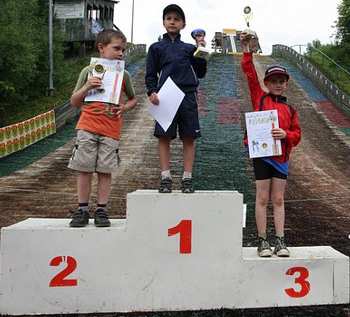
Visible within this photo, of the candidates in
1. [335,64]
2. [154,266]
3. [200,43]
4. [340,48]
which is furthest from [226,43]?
[154,266]

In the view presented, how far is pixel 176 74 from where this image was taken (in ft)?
15.8

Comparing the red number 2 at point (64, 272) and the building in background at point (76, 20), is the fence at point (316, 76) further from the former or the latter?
the red number 2 at point (64, 272)

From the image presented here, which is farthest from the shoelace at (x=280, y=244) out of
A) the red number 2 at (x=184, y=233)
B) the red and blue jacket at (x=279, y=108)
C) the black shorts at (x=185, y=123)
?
the black shorts at (x=185, y=123)

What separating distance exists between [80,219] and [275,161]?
172cm

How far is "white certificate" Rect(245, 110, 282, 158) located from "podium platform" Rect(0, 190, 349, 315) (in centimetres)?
55

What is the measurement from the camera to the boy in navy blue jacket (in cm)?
481

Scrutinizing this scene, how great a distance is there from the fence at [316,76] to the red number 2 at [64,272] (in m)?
19.5

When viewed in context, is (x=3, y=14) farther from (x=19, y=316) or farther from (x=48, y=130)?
(x=19, y=316)

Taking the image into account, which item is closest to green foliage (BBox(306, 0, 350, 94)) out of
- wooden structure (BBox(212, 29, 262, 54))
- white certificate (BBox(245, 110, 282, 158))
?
wooden structure (BBox(212, 29, 262, 54))

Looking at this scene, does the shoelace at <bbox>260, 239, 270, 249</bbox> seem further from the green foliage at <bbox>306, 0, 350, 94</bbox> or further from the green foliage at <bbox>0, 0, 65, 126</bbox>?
the green foliage at <bbox>306, 0, 350, 94</bbox>

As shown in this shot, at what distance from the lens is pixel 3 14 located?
2230cm

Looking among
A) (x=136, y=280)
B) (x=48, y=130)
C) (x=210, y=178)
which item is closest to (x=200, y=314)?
(x=136, y=280)

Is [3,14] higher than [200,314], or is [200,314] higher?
[3,14]

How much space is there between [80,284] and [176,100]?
Answer: 1.80m
